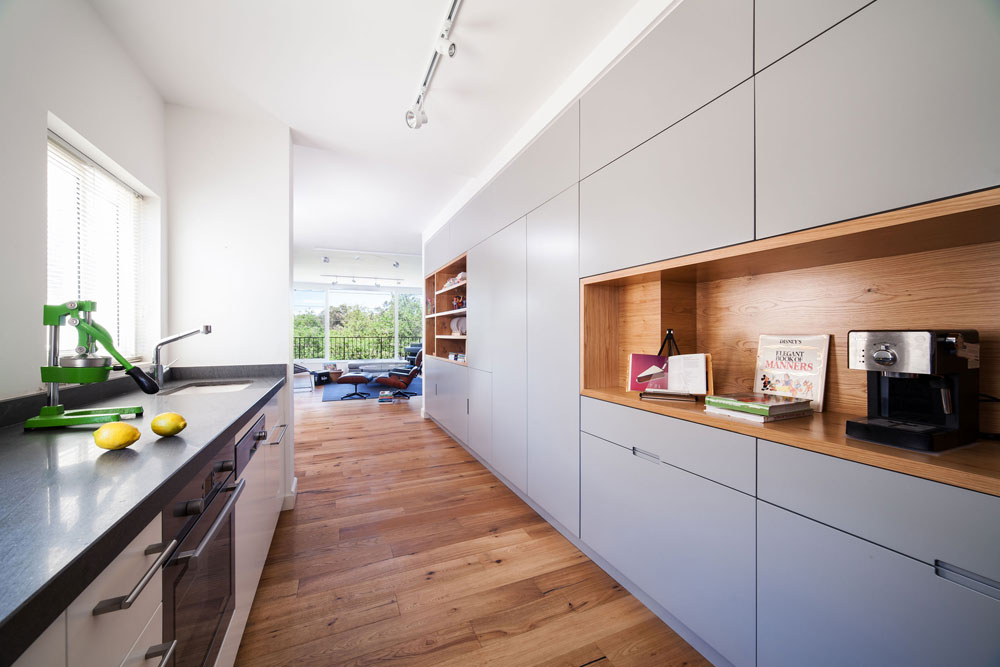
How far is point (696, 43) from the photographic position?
1.38 metres

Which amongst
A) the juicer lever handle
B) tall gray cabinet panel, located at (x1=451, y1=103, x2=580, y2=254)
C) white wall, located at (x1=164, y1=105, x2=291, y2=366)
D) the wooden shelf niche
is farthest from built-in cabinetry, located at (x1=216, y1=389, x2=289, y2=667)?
the wooden shelf niche

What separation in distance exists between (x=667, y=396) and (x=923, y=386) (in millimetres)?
774

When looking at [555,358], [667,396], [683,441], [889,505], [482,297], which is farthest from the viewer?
[482,297]

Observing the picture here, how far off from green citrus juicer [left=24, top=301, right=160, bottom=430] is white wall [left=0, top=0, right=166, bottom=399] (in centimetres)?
27

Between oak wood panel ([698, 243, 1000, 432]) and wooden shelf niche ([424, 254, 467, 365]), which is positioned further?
wooden shelf niche ([424, 254, 467, 365])

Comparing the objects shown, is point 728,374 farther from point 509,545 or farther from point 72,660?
point 72,660

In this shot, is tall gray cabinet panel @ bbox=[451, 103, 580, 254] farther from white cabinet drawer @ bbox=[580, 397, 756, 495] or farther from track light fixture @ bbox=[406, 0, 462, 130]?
white cabinet drawer @ bbox=[580, 397, 756, 495]

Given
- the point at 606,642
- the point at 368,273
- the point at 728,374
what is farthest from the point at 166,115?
the point at 368,273

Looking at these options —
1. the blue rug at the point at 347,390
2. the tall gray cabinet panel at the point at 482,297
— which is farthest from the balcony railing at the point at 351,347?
the tall gray cabinet panel at the point at 482,297

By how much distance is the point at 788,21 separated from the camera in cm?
111

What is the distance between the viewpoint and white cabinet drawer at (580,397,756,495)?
1.24m

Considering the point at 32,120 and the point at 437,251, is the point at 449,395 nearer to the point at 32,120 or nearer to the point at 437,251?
the point at 437,251

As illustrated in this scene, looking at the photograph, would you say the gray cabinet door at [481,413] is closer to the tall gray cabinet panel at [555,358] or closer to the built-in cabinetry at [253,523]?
the tall gray cabinet panel at [555,358]

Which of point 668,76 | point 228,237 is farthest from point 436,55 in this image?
point 228,237
